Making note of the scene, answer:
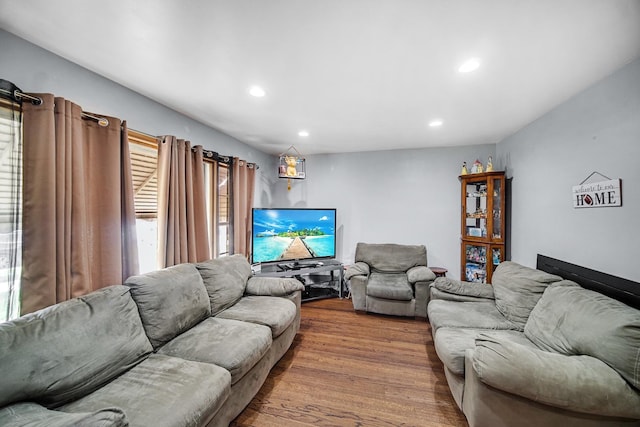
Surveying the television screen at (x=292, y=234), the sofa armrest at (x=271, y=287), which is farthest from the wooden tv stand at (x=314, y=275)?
the sofa armrest at (x=271, y=287)

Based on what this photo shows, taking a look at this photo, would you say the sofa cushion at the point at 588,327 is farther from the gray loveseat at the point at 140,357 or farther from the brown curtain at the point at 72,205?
the brown curtain at the point at 72,205

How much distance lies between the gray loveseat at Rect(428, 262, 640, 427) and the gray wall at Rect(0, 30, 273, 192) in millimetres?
3160

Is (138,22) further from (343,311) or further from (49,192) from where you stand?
(343,311)

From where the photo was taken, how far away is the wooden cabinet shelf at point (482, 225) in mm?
3211

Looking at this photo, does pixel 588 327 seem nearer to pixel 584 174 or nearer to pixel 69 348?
pixel 584 174

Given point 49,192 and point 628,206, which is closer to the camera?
point 49,192

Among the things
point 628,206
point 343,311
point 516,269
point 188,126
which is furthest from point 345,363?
point 188,126

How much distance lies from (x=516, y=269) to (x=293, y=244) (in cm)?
277

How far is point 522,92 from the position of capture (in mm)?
2088

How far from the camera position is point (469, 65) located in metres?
1.68

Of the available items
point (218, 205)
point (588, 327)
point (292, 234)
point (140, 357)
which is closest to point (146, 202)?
point (218, 205)

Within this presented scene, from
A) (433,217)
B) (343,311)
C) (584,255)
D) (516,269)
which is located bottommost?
(343,311)

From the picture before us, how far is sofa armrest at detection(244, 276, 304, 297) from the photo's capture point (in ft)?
8.50

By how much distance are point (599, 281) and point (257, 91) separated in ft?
10.2
